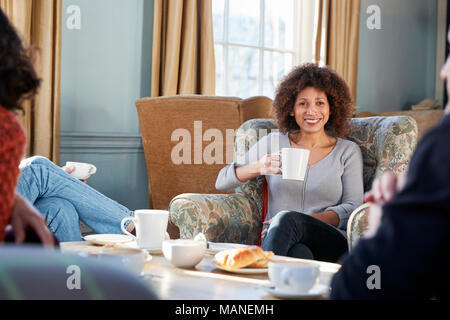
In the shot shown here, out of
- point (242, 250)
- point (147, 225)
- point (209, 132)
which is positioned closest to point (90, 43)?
point (209, 132)

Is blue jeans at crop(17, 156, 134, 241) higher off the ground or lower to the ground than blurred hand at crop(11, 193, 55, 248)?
lower

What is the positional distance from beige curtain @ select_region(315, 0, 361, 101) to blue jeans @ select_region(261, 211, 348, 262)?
8.97ft

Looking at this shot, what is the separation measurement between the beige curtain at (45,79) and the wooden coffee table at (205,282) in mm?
1887

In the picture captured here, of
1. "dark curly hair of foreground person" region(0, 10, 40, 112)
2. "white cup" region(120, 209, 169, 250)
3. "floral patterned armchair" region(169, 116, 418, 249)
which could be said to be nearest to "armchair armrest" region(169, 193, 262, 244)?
"floral patterned armchair" region(169, 116, 418, 249)

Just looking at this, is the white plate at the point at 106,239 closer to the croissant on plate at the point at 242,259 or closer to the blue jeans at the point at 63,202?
the croissant on plate at the point at 242,259

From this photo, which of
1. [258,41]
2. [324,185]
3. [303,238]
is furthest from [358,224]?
[258,41]

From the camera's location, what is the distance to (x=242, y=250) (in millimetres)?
1161

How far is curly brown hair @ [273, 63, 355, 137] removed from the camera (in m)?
2.26

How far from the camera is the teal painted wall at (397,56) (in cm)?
498

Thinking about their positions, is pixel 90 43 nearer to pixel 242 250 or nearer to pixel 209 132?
pixel 209 132

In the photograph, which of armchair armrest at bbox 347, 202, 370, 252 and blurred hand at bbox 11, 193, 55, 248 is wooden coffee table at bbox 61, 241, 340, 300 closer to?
blurred hand at bbox 11, 193, 55, 248

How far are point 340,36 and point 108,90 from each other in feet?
6.91
